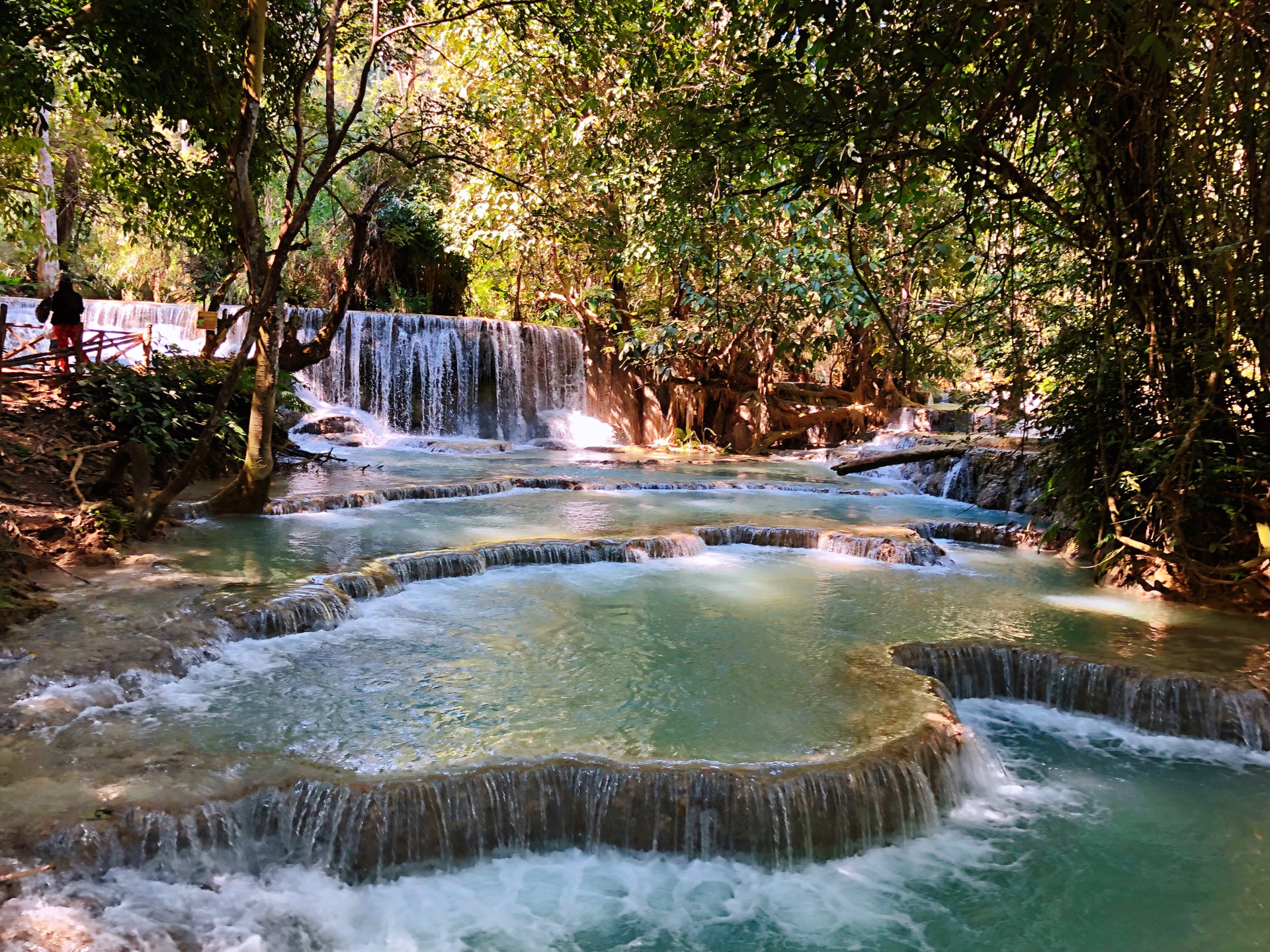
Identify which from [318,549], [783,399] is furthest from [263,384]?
[783,399]

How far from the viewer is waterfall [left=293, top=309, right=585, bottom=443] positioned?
1873cm

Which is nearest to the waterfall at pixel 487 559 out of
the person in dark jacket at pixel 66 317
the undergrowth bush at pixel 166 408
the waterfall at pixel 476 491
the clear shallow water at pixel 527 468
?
the waterfall at pixel 476 491

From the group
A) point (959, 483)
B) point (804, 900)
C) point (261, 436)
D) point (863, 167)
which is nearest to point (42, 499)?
point (261, 436)

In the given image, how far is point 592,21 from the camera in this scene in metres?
8.98

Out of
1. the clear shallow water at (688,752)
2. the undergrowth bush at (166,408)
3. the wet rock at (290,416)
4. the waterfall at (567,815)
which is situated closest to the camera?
the clear shallow water at (688,752)

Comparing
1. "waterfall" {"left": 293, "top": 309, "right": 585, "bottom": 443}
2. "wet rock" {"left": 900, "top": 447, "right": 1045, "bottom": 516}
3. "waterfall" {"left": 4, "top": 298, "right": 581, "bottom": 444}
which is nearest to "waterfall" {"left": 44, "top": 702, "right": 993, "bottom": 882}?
"wet rock" {"left": 900, "top": 447, "right": 1045, "bottom": 516}

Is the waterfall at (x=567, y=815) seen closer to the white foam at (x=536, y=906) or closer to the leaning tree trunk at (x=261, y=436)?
the white foam at (x=536, y=906)

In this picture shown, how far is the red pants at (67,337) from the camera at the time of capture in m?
10.5

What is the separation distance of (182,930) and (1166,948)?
3.84 m

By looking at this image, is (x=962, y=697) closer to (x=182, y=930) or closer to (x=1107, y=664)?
(x=1107, y=664)

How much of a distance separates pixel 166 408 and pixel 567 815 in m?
8.24

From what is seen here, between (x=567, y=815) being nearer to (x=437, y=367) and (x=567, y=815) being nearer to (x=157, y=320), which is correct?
(x=437, y=367)

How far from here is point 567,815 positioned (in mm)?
4059

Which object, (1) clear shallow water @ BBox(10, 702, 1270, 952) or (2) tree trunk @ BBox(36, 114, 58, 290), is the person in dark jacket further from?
(1) clear shallow water @ BBox(10, 702, 1270, 952)
